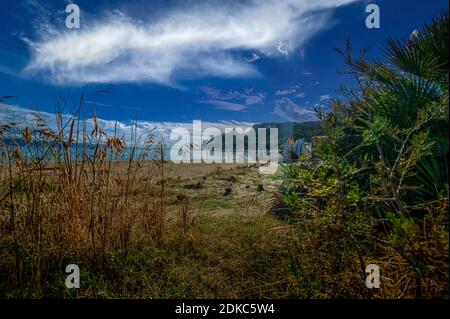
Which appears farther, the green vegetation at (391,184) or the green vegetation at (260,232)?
the green vegetation at (260,232)

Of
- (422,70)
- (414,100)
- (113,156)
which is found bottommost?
(113,156)

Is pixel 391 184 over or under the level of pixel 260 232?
over

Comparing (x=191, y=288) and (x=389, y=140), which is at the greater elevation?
(x=389, y=140)

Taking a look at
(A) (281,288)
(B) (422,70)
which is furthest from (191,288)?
(B) (422,70)

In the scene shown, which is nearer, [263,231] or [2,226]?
[2,226]

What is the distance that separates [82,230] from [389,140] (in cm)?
367

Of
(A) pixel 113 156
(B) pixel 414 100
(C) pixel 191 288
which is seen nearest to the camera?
(C) pixel 191 288

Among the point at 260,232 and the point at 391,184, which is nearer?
the point at 391,184

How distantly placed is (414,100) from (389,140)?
748mm

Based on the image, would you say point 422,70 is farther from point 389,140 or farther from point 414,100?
point 389,140

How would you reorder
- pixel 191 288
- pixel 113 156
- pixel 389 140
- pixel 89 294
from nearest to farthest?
pixel 89 294 → pixel 191 288 → pixel 389 140 → pixel 113 156

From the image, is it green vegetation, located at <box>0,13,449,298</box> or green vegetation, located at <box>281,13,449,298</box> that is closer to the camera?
green vegetation, located at <box>281,13,449,298</box>

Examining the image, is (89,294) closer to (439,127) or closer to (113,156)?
(113,156)
